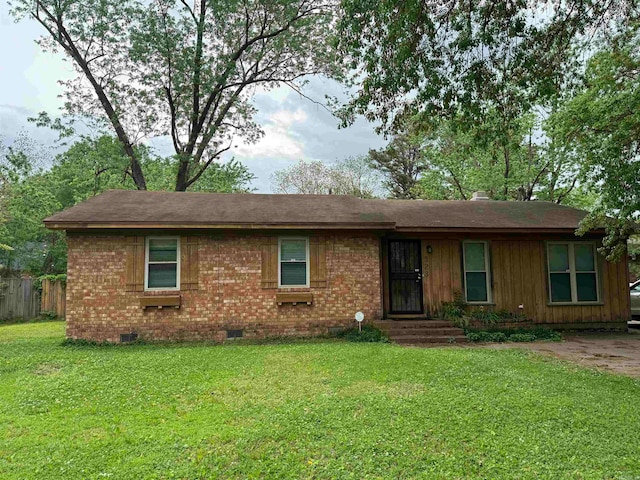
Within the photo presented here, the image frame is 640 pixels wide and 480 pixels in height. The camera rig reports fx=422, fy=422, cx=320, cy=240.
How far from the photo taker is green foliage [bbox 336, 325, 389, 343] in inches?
350

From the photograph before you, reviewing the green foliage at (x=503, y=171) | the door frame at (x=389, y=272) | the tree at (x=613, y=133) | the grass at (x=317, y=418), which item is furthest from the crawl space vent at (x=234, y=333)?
the green foliage at (x=503, y=171)

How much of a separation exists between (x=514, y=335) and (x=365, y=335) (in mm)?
3342

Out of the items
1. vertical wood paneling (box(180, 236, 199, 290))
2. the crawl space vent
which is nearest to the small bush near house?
the crawl space vent

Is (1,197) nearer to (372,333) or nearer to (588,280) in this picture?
(372,333)

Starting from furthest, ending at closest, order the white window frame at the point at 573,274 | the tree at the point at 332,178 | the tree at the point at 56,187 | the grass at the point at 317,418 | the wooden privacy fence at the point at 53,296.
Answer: the tree at the point at 332,178 < the tree at the point at 56,187 < the wooden privacy fence at the point at 53,296 < the white window frame at the point at 573,274 < the grass at the point at 317,418

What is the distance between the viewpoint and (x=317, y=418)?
4.14 metres

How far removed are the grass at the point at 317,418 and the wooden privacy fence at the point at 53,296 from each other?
854 centimetres

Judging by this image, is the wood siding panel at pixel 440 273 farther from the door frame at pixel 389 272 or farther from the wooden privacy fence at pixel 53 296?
the wooden privacy fence at pixel 53 296

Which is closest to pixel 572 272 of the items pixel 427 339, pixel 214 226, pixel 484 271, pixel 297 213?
pixel 484 271

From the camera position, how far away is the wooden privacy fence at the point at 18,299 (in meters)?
14.2

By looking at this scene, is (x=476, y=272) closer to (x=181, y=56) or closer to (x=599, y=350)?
(x=599, y=350)

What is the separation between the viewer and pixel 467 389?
16.6 feet

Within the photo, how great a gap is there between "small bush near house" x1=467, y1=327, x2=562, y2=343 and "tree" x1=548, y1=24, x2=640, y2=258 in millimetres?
2226

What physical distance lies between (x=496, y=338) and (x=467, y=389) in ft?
15.1
